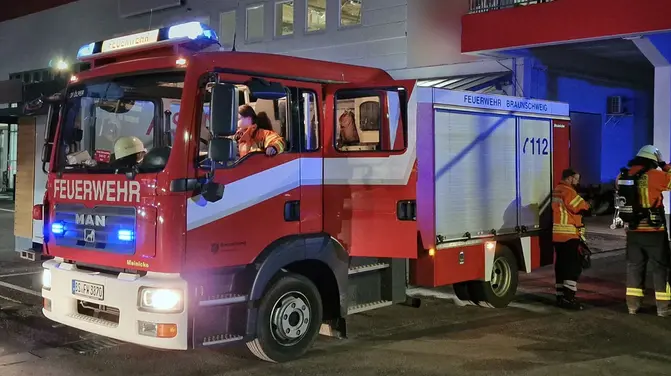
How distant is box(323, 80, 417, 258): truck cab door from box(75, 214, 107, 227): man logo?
1.92 m

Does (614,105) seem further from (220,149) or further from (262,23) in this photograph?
(220,149)

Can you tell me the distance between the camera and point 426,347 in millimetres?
6840

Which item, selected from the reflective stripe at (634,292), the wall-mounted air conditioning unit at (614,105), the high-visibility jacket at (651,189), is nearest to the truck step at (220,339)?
the reflective stripe at (634,292)

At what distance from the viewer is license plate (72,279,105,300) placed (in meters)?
5.61

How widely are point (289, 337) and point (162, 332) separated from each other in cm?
125

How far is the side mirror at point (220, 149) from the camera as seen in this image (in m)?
5.21

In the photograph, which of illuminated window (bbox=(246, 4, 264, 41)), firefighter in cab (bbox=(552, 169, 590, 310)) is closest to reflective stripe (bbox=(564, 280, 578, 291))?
firefighter in cab (bbox=(552, 169, 590, 310))

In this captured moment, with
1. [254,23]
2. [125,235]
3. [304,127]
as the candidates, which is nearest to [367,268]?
[304,127]

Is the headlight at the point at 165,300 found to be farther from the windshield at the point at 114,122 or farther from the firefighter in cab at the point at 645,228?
the firefighter in cab at the point at 645,228

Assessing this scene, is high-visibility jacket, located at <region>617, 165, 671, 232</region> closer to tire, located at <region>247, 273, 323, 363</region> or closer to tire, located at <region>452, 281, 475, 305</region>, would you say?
tire, located at <region>452, 281, 475, 305</region>

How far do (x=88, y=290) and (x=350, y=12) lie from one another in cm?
1433

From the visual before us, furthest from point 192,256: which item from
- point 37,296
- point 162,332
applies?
point 37,296

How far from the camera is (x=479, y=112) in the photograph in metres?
7.88

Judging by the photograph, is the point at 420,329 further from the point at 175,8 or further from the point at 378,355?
the point at 175,8
